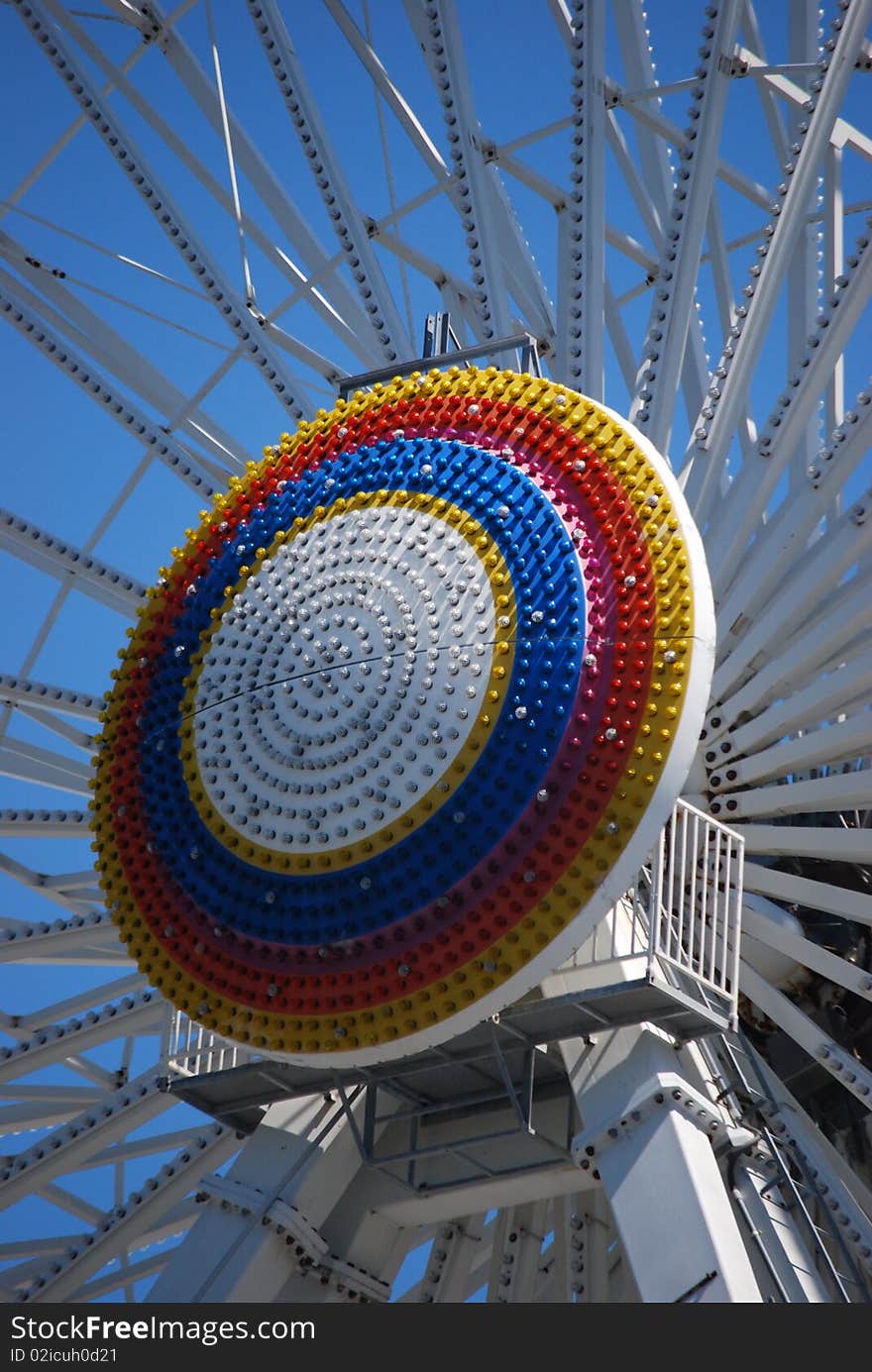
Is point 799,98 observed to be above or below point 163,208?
above

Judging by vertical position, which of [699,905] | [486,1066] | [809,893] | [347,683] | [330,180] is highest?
[330,180]

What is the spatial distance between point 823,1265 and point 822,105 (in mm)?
A: 7929

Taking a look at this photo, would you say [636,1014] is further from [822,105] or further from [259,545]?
[822,105]

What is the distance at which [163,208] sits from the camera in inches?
656

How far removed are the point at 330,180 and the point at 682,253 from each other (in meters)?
3.67

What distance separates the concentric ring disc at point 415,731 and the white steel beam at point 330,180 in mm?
3729

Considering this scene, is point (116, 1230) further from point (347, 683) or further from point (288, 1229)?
point (347, 683)

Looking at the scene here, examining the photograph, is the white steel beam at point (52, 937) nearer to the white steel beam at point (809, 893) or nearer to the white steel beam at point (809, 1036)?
the white steel beam at point (809, 1036)

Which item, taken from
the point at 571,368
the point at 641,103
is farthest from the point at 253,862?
the point at 641,103

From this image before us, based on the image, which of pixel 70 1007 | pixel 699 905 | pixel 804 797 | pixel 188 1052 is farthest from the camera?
pixel 70 1007

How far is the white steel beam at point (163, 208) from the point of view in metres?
16.2

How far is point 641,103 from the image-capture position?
18062 millimetres

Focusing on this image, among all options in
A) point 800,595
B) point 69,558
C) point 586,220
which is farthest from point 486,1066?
point 69,558

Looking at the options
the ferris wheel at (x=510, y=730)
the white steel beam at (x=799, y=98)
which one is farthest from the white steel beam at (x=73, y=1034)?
the white steel beam at (x=799, y=98)
